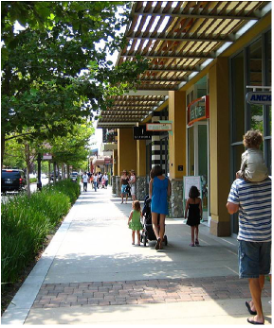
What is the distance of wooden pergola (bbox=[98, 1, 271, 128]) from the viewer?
7.29m

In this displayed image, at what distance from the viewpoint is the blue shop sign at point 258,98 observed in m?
5.27

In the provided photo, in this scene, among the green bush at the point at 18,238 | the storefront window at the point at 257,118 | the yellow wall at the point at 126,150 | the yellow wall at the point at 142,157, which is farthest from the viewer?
the yellow wall at the point at 126,150

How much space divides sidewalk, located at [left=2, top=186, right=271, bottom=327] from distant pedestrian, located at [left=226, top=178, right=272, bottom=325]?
19.7 inches

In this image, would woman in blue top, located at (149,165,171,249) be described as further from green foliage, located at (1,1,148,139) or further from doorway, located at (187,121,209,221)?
doorway, located at (187,121,209,221)

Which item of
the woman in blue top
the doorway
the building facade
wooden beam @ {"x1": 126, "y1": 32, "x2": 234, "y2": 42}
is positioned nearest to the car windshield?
the building facade

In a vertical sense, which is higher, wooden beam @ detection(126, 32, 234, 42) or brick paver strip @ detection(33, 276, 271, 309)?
wooden beam @ detection(126, 32, 234, 42)

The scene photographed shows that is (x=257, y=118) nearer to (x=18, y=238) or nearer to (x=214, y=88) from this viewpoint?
(x=214, y=88)

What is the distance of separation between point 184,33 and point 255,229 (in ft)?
17.4

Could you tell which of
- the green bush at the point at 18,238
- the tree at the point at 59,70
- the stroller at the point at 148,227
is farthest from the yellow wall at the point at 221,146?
the green bush at the point at 18,238

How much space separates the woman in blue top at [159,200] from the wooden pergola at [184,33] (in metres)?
2.67

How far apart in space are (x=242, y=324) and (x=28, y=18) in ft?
13.6

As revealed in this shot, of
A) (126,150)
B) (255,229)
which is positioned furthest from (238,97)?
(126,150)

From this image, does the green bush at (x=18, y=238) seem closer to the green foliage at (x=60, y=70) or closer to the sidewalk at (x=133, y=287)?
the sidewalk at (x=133, y=287)

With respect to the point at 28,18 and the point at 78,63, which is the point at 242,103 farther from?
the point at 28,18
